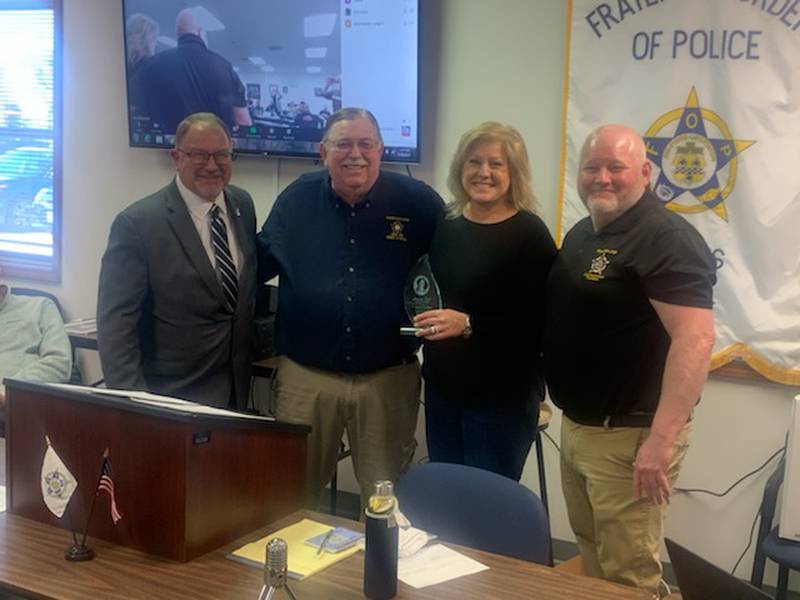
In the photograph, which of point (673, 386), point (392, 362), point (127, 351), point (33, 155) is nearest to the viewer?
point (673, 386)

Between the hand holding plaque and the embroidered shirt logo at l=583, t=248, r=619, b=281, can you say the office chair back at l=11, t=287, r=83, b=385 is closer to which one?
the hand holding plaque

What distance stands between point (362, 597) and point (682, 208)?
2.18 metres

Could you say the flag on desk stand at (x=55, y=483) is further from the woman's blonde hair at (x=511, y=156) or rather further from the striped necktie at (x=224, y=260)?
the woman's blonde hair at (x=511, y=156)

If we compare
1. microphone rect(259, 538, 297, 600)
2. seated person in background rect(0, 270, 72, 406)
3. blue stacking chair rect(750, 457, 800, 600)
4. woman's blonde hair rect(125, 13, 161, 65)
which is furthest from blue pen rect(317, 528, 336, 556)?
woman's blonde hair rect(125, 13, 161, 65)

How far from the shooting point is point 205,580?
1550mm

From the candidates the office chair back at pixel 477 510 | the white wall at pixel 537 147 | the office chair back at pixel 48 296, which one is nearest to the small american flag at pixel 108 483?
the office chair back at pixel 477 510

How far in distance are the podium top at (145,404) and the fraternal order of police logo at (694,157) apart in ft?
6.56

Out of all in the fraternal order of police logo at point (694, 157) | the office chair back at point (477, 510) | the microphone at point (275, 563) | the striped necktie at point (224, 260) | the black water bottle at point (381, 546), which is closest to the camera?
the microphone at point (275, 563)

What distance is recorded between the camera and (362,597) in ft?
4.99

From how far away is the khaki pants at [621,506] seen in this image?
83.7 inches

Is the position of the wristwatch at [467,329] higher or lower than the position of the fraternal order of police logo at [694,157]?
lower

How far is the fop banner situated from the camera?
2.91 m

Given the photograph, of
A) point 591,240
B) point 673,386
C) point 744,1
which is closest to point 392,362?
point 591,240

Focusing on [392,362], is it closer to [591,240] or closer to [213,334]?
[213,334]
